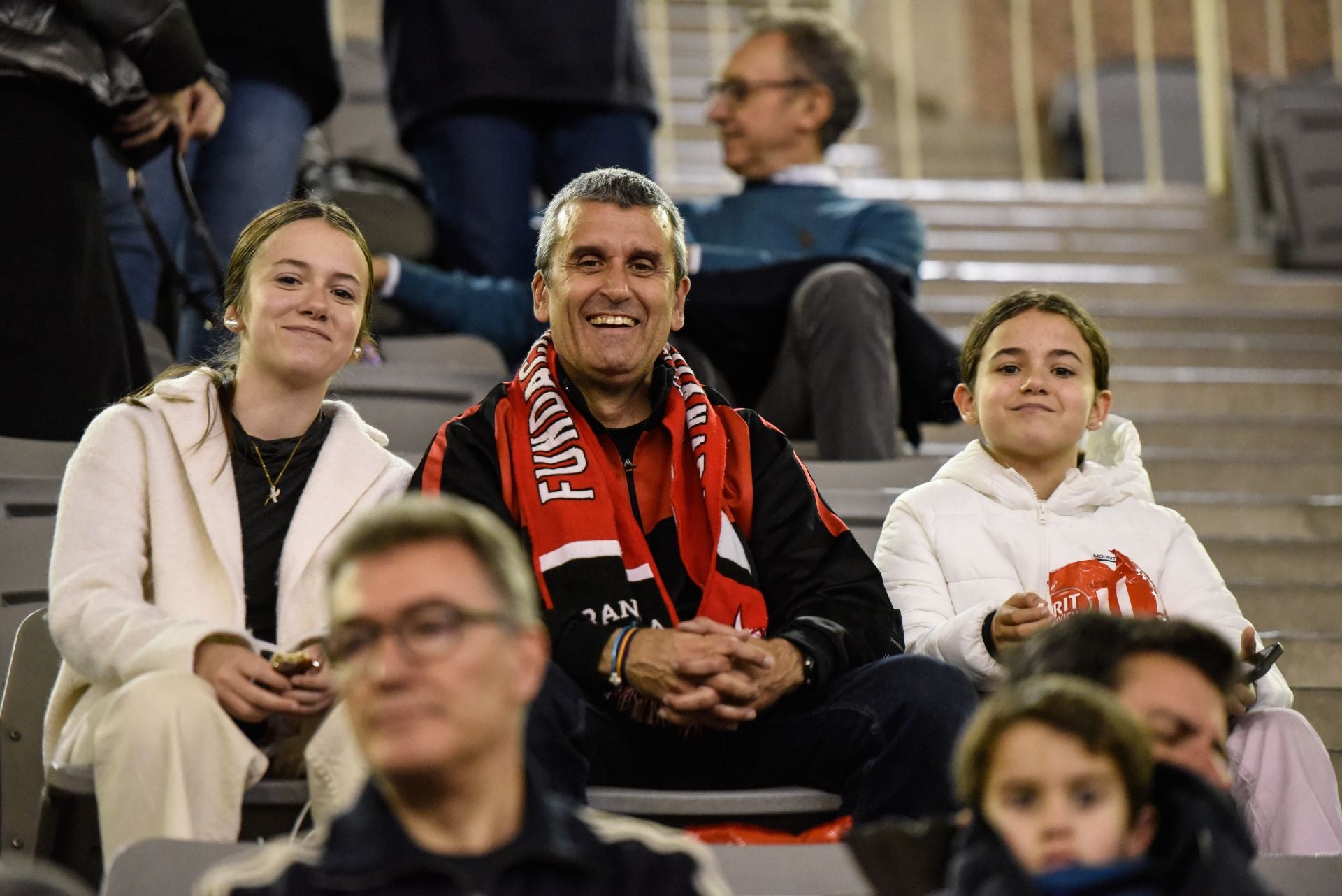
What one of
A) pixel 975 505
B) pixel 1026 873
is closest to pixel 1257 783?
pixel 975 505

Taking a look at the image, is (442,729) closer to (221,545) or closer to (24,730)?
(221,545)

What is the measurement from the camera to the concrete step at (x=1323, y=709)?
287 centimetres

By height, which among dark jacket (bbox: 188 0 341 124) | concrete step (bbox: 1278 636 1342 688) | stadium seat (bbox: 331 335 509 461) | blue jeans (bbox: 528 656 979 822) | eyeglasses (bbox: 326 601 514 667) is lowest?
concrete step (bbox: 1278 636 1342 688)

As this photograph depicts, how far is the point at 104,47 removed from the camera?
2658mm

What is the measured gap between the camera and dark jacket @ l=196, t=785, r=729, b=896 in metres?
1.33

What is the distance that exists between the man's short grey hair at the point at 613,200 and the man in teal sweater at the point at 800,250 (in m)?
0.81

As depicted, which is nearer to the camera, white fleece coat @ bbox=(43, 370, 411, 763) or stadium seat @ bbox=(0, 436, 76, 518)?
white fleece coat @ bbox=(43, 370, 411, 763)

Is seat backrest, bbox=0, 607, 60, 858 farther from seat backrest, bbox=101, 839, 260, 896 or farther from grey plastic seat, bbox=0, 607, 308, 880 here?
seat backrest, bbox=101, 839, 260, 896

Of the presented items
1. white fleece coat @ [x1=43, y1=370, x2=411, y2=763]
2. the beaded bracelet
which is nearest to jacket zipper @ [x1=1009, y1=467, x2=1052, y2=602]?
the beaded bracelet

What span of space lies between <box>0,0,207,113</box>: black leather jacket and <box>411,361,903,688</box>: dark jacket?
2.58 feet

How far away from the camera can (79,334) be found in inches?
101

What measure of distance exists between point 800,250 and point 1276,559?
1107 mm

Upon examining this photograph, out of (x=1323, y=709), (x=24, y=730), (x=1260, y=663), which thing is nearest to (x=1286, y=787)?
(x=1260, y=663)

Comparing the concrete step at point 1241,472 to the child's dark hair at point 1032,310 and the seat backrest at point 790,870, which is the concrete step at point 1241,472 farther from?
the seat backrest at point 790,870
